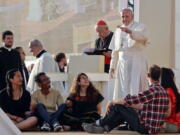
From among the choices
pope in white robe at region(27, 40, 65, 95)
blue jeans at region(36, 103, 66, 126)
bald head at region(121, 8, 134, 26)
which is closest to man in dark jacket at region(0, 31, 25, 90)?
pope in white robe at region(27, 40, 65, 95)

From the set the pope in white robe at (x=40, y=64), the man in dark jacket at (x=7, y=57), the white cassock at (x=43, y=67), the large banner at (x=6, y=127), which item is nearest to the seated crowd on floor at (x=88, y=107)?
the man in dark jacket at (x=7, y=57)

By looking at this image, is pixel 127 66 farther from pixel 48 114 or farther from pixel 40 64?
pixel 40 64

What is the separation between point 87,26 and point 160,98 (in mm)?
20755

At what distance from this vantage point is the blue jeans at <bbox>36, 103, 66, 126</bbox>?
483 inches

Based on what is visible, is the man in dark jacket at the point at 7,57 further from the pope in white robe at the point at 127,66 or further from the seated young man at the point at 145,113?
the seated young man at the point at 145,113

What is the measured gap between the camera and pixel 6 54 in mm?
13602

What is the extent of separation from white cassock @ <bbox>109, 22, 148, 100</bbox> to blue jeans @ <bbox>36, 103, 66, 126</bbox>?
136 cm

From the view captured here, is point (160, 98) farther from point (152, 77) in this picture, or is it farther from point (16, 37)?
point (16, 37)

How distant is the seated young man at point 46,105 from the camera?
40.2ft

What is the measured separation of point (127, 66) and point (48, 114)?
1909mm

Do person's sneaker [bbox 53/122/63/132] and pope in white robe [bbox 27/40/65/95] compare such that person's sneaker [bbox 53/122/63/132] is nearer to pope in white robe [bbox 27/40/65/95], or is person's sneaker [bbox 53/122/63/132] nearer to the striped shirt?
the striped shirt

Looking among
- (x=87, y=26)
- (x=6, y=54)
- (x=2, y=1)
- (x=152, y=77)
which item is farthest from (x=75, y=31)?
(x=152, y=77)

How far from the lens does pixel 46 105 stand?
1259 centimetres

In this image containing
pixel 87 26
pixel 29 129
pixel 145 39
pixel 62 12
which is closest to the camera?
pixel 29 129
